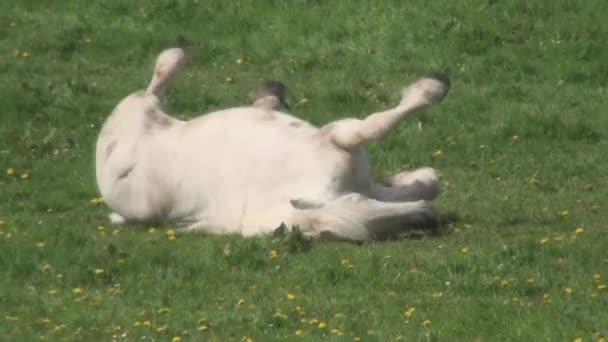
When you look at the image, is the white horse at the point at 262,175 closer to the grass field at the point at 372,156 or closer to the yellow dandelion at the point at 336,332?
the grass field at the point at 372,156

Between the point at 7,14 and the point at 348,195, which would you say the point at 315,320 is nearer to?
the point at 348,195

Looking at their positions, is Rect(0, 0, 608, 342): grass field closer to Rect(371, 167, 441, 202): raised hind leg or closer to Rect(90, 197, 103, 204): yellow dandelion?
Rect(90, 197, 103, 204): yellow dandelion

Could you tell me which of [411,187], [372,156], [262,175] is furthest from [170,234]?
[372,156]

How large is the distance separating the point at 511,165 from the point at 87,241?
4261 millimetres

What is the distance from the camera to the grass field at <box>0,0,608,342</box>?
9.62 metres

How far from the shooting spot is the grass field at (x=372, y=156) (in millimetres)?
9625

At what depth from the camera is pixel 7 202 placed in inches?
526

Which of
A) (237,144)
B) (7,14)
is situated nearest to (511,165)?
(237,144)

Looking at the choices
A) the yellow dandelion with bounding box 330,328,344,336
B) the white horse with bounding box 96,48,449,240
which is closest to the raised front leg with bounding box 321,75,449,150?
the white horse with bounding box 96,48,449,240

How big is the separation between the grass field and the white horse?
20cm

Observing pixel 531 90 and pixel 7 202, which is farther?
pixel 531 90

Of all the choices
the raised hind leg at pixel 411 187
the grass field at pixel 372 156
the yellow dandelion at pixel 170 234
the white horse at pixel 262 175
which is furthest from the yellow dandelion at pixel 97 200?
the raised hind leg at pixel 411 187

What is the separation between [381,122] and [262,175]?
2.93ft

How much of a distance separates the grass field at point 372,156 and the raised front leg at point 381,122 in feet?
2.58
